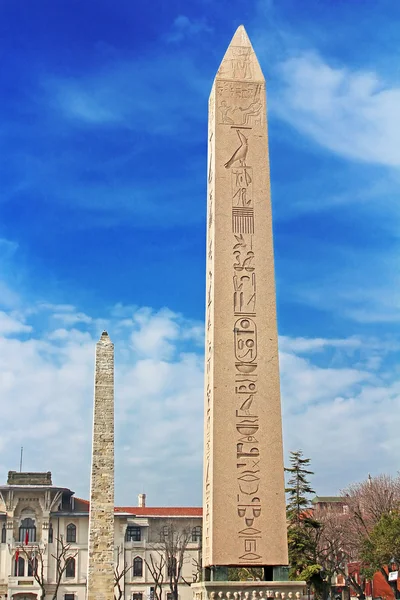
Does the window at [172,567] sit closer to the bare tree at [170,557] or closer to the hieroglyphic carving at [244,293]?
the bare tree at [170,557]

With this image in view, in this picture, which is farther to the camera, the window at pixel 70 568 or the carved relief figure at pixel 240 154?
the window at pixel 70 568

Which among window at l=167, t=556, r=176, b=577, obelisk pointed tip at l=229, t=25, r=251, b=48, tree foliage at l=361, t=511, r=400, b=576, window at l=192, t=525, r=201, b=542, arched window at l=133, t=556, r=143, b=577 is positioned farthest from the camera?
window at l=192, t=525, r=201, b=542

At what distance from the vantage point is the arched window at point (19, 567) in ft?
162

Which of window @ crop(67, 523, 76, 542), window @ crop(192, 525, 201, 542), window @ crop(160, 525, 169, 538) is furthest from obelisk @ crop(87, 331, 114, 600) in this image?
window @ crop(192, 525, 201, 542)

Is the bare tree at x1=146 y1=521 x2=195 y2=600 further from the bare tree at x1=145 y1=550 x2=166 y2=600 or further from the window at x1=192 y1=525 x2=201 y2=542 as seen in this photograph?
the window at x1=192 y1=525 x2=201 y2=542

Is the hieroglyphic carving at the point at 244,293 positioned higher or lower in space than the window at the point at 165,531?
higher

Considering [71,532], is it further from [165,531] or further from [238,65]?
[238,65]

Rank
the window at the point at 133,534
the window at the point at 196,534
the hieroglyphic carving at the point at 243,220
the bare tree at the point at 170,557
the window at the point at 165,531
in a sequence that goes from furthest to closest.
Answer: the window at the point at 196,534
the window at the point at 165,531
the window at the point at 133,534
the bare tree at the point at 170,557
the hieroglyphic carving at the point at 243,220

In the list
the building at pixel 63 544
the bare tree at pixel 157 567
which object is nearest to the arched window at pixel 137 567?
the building at pixel 63 544

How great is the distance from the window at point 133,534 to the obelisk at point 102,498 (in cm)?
2469

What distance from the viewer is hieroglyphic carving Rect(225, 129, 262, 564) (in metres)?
9.10

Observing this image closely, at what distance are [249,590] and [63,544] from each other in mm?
43113

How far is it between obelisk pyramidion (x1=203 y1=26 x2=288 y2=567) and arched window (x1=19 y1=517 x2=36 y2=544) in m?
42.9

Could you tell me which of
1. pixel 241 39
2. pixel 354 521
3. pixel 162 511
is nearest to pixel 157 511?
pixel 162 511
